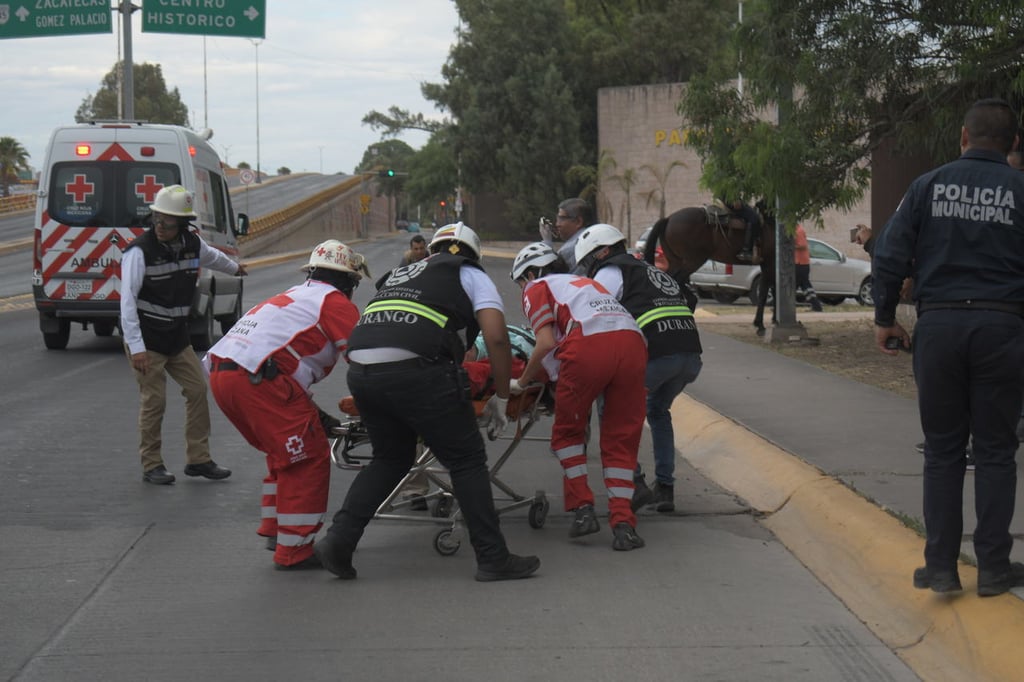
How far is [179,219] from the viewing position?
351 inches

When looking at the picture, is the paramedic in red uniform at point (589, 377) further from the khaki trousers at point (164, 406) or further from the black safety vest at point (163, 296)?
the black safety vest at point (163, 296)

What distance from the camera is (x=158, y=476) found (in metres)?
8.73

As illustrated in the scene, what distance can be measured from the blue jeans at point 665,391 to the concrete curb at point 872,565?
26.7 inches

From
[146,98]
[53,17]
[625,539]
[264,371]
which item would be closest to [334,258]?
[264,371]

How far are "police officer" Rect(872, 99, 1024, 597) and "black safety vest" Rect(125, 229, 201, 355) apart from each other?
519 centimetres

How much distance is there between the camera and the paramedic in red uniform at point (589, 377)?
6.89m

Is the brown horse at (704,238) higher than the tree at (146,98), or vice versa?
the tree at (146,98)

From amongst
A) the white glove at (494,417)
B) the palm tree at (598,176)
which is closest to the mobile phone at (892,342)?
the white glove at (494,417)

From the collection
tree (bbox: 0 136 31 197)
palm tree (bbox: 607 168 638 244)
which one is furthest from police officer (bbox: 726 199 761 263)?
tree (bbox: 0 136 31 197)

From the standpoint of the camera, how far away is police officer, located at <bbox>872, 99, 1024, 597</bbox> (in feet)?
17.0

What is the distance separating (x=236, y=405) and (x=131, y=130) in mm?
11668

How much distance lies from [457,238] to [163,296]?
10.7 feet

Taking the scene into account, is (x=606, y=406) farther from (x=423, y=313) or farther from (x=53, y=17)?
(x=53, y=17)

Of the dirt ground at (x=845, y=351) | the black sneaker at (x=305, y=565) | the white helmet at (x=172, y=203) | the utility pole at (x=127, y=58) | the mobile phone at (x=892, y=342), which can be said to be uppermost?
the utility pole at (x=127, y=58)
